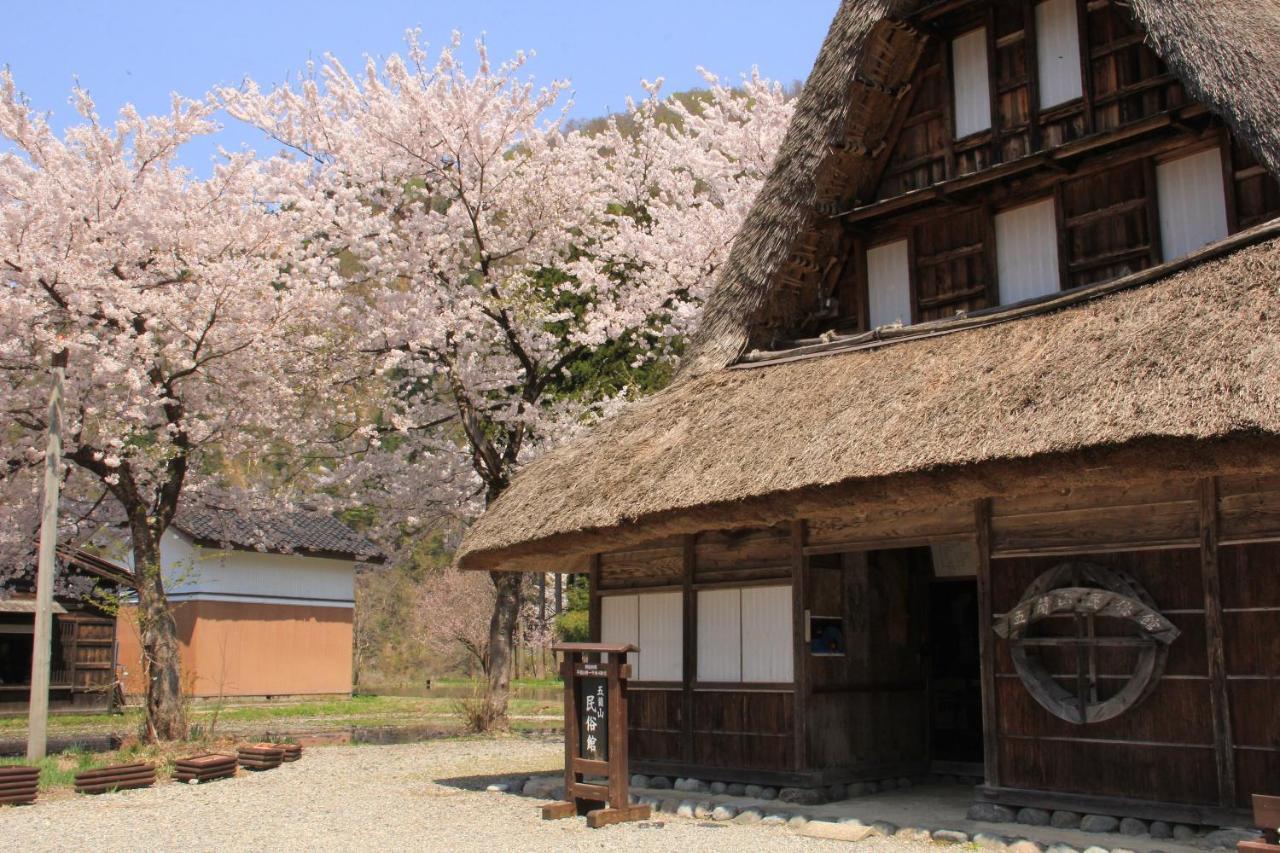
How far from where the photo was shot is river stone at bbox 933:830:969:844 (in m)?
7.95

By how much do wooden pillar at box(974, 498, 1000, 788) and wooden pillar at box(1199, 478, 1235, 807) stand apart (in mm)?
1578

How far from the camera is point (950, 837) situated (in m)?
8.00

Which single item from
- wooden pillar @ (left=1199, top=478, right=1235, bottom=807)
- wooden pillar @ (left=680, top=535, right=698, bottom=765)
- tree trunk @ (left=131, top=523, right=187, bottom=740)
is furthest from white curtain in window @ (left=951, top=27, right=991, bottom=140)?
tree trunk @ (left=131, top=523, right=187, bottom=740)

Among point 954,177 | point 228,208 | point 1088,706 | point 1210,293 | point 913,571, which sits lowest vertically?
point 1088,706

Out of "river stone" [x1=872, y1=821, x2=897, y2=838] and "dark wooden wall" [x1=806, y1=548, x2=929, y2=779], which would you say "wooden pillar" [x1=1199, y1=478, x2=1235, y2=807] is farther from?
"dark wooden wall" [x1=806, y1=548, x2=929, y2=779]

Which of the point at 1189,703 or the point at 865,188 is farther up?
the point at 865,188

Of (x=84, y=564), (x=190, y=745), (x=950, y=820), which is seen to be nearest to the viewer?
(x=950, y=820)

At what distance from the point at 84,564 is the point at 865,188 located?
60.0 ft

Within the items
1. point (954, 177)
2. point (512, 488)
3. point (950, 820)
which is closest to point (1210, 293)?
point (954, 177)

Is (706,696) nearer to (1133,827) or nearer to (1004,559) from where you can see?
(1004,559)

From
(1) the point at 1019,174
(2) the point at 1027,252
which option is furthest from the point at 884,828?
(1) the point at 1019,174

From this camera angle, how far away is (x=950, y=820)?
872 centimetres

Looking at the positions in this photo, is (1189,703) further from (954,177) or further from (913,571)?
(954,177)

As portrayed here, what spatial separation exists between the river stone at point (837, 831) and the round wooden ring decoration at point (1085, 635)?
1.64 m
